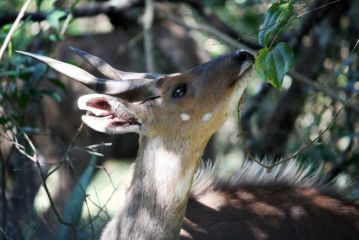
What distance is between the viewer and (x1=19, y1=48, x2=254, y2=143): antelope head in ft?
13.2

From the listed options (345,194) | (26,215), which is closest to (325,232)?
(345,194)

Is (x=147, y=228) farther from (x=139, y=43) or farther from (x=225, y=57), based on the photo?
(x=139, y=43)

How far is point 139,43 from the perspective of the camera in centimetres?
945

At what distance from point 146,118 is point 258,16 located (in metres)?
5.91

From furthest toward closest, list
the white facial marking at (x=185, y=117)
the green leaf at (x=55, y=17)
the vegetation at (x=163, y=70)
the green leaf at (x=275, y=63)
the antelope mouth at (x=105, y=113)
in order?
the green leaf at (x=55, y=17), the vegetation at (x=163, y=70), the white facial marking at (x=185, y=117), the antelope mouth at (x=105, y=113), the green leaf at (x=275, y=63)

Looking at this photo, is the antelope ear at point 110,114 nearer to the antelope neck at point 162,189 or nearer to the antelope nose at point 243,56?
the antelope neck at point 162,189

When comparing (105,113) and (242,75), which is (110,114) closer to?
(105,113)

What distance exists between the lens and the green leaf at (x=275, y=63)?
3516mm

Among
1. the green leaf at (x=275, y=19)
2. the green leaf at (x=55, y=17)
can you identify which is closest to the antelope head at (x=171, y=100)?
the green leaf at (x=275, y=19)

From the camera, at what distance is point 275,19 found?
3.65 metres

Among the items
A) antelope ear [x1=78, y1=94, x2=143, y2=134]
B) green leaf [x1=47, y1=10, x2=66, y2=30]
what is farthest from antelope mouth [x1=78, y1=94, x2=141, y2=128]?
green leaf [x1=47, y1=10, x2=66, y2=30]

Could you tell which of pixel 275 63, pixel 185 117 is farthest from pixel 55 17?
pixel 275 63

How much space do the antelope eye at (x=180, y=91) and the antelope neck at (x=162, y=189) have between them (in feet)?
0.82

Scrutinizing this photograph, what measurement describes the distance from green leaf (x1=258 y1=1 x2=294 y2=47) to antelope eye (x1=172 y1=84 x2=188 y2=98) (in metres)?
0.61
